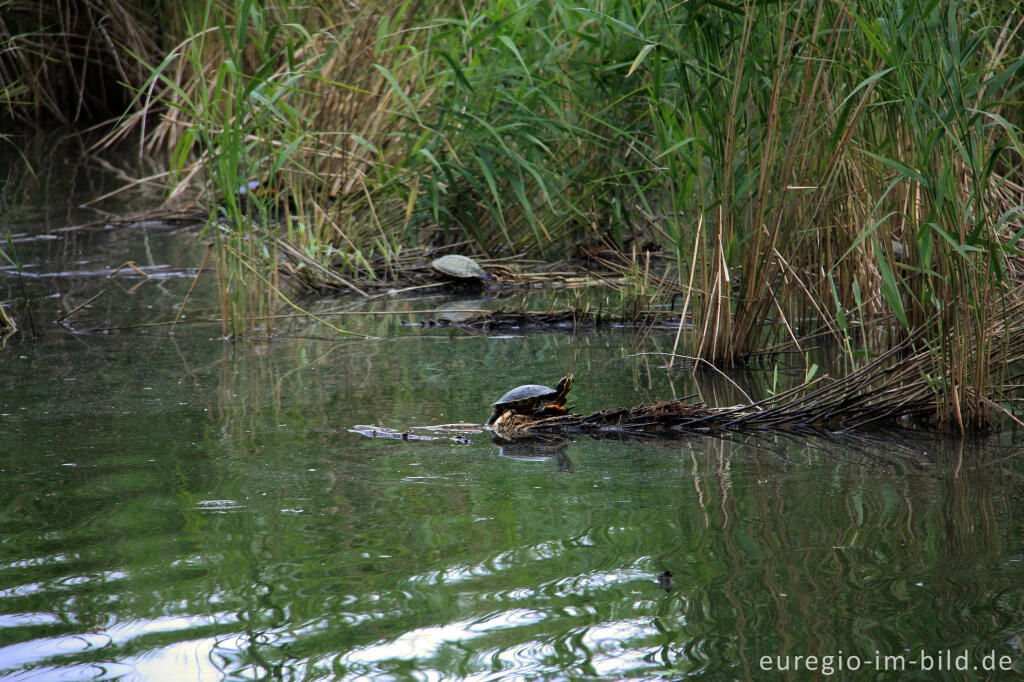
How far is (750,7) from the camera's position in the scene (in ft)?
8.96

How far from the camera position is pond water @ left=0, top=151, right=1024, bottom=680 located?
1.45 m

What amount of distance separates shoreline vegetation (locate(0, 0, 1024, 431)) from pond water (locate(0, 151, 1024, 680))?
0.36 m

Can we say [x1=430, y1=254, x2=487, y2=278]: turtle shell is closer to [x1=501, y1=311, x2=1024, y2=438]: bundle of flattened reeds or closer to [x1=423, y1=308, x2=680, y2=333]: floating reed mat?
[x1=423, y1=308, x2=680, y2=333]: floating reed mat

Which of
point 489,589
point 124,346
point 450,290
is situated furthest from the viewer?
point 450,290

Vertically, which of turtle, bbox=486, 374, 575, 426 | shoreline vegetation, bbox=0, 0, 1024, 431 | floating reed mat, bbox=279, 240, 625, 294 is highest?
shoreline vegetation, bbox=0, 0, 1024, 431

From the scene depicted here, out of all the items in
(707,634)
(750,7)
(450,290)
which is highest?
(750,7)

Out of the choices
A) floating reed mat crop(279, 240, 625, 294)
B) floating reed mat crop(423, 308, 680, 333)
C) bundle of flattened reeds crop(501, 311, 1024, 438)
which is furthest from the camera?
floating reed mat crop(279, 240, 625, 294)

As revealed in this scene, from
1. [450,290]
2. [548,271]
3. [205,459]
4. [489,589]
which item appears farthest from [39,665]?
[548,271]

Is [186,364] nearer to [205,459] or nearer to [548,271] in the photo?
[205,459]

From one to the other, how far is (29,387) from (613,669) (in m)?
2.25

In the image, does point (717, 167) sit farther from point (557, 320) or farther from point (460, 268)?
point (460, 268)

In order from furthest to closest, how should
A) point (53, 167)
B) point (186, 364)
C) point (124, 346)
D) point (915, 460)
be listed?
point (53, 167), point (124, 346), point (186, 364), point (915, 460)

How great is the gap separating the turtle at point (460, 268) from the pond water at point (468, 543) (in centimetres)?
153

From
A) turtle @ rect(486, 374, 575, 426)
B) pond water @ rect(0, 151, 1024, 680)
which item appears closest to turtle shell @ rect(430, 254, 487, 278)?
pond water @ rect(0, 151, 1024, 680)
